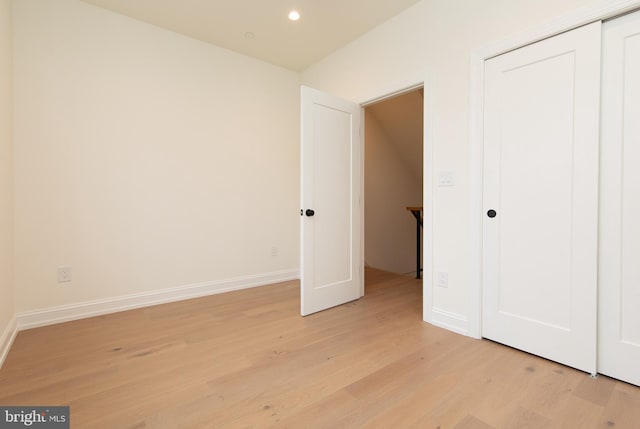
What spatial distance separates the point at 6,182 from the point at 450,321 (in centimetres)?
338

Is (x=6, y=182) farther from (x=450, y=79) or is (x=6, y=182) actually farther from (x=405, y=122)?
(x=405, y=122)

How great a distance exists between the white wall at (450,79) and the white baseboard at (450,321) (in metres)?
0.01

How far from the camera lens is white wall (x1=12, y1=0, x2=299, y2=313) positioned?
235 centimetres

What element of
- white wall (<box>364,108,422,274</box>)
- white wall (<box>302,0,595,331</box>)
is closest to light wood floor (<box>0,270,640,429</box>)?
white wall (<box>302,0,595,331</box>)

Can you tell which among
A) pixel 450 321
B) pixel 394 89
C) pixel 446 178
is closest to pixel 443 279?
pixel 450 321

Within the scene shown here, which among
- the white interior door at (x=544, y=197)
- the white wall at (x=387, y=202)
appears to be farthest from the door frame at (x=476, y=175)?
the white wall at (x=387, y=202)

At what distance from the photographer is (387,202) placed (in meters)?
4.88

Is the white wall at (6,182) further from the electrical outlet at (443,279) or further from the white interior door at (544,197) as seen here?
the white interior door at (544,197)

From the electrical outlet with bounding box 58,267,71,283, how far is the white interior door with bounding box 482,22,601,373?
10.8 ft

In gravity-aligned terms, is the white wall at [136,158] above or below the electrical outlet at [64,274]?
above

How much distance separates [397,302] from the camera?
9.32 feet

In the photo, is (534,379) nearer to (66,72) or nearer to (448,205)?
(448,205)

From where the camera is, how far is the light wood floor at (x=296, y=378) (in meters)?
1.32

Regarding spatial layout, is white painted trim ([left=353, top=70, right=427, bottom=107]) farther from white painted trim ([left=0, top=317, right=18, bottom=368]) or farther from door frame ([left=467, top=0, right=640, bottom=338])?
white painted trim ([left=0, top=317, right=18, bottom=368])
